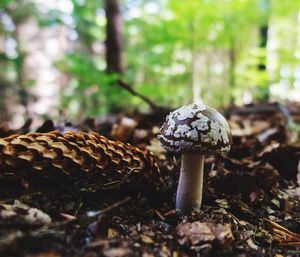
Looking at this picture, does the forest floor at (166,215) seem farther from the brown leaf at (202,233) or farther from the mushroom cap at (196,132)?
the mushroom cap at (196,132)

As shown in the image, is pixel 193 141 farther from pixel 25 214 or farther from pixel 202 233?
pixel 25 214

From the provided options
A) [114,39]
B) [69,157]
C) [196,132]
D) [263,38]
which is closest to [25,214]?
[69,157]

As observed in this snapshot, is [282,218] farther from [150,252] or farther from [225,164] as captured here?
[150,252]

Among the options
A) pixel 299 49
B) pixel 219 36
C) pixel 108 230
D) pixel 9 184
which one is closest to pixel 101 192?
pixel 108 230

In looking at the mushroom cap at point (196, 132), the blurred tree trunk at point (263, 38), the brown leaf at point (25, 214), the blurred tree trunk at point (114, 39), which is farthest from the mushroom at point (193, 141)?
the blurred tree trunk at point (263, 38)

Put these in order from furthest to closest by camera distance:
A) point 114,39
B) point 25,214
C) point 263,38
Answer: point 263,38 < point 114,39 < point 25,214

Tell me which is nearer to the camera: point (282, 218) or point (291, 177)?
point (282, 218)
